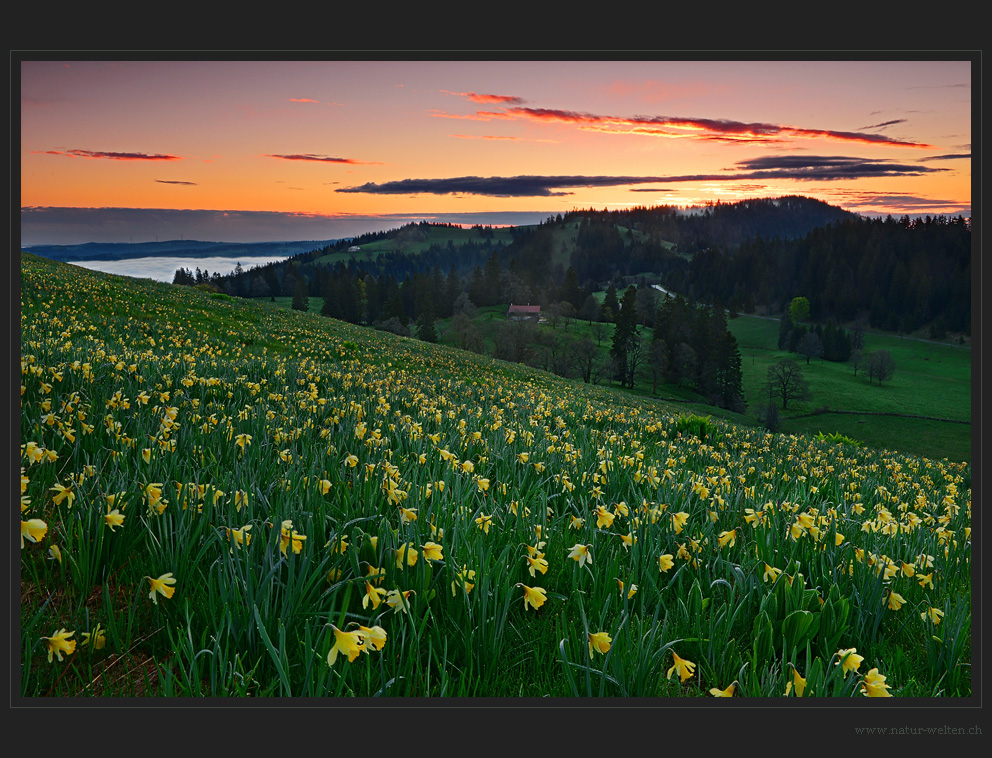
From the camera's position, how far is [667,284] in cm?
3944

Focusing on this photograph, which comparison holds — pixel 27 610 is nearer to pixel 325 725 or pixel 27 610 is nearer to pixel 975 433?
pixel 325 725

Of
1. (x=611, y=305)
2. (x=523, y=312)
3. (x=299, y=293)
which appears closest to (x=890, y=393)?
(x=611, y=305)

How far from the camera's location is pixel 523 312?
375ft

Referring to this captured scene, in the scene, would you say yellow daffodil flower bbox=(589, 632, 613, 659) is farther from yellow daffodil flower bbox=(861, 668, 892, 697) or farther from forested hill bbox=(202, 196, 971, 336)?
forested hill bbox=(202, 196, 971, 336)

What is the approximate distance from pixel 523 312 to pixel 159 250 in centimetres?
11143

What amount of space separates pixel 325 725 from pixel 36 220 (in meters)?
3.02

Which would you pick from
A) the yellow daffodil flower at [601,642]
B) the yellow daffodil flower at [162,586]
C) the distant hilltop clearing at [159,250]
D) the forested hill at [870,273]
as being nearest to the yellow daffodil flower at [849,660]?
the yellow daffodil flower at [601,642]

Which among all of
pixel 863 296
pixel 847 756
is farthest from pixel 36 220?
pixel 863 296

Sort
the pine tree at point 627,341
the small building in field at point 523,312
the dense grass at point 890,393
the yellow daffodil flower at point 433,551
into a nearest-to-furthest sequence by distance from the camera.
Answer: the yellow daffodil flower at point 433,551, the dense grass at point 890,393, the pine tree at point 627,341, the small building in field at point 523,312

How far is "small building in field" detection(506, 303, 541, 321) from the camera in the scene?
10822 centimetres

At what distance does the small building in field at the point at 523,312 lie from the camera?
10822 centimetres

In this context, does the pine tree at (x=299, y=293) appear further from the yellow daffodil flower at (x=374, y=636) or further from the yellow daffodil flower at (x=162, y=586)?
the yellow daffodil flower at (x=374, y=636)

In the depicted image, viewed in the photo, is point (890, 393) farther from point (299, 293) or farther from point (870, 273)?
point (299, 293)

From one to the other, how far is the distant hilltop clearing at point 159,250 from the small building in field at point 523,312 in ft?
331
